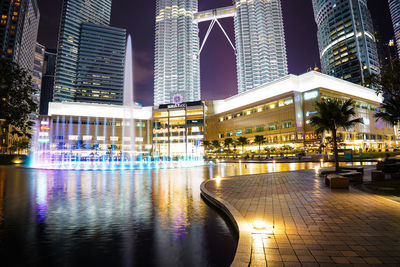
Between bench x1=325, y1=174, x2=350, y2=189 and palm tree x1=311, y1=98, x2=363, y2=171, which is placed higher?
palm tree x1=311, y1=98, x2=363, y2=171

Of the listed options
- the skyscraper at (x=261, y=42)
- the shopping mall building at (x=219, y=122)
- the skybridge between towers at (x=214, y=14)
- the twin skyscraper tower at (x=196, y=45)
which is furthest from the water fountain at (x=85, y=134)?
the skybridge between towers at (x=214, y=14)

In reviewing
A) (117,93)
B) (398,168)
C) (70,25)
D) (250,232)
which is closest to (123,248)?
(250,232)

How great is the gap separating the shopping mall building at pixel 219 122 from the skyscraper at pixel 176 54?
5821 centimetres

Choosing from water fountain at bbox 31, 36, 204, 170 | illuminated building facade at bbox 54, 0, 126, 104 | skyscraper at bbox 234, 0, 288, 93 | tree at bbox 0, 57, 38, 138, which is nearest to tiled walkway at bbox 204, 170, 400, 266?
tree at bbox 0, 57, 38, 138

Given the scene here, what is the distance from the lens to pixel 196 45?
7067 inches

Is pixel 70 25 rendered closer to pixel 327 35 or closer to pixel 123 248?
pixel 327 35

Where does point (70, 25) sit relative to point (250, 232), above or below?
above

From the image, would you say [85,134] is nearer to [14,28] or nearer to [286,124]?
[14,28]

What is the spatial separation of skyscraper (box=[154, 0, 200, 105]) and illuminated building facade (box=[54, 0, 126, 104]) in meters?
37.0

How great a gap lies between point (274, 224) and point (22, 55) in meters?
146

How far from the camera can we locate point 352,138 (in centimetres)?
7738

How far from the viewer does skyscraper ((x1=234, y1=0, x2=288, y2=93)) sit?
148 metres

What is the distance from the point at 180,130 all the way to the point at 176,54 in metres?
87.9

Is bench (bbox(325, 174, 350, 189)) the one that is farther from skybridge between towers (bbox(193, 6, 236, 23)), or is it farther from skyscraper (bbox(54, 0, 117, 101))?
skybridge between towers (bbox(193, 6, 236, 23))
